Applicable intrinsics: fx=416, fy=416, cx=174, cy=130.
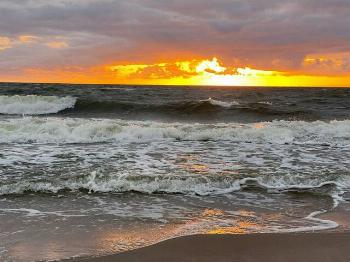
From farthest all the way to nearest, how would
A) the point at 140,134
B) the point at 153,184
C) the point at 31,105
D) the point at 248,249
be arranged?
the point at 31,105, the point at 140,134, the point at 153,184, the point at 248,249

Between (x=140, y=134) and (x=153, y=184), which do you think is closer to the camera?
(x=153, y=184)

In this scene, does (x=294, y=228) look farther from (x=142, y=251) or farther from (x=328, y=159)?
(x=328, y=159)

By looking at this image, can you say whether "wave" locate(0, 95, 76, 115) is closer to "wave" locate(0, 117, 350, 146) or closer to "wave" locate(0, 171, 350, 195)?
"wave" locate(0, 117, 350, 146)

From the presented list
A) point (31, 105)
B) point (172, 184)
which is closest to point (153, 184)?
point (172, 184)

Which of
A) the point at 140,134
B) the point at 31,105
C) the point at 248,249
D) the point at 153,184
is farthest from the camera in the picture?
the point at 31,105

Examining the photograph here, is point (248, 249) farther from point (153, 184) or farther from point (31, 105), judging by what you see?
point (31, 105)

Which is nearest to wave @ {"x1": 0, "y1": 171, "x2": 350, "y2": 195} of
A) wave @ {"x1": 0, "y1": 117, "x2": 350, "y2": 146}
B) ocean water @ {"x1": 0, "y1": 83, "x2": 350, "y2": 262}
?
ocean water @ {"x1": 0, "y1": 83, "x2": 350, "y2": 262}

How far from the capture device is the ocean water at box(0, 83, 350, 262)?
17.3ft

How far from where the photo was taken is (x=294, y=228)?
17.8ft

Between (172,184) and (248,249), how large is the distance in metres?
3.06

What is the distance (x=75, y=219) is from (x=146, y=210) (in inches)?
42.1

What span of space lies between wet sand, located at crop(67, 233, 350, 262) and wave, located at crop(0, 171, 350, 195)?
90.3 inches

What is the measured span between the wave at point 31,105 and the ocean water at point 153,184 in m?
12.4

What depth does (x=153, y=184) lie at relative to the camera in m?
7.59
